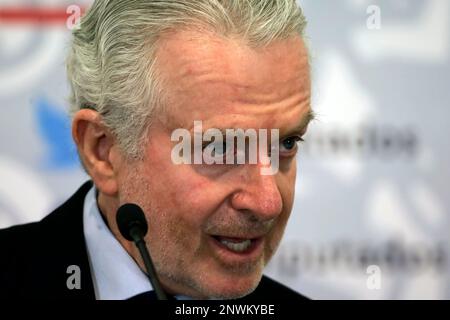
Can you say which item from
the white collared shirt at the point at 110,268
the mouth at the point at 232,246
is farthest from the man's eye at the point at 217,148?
the white collared shirt at the point at 110,268

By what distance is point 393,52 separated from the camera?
1.94 metres

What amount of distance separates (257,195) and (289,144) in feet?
0.39

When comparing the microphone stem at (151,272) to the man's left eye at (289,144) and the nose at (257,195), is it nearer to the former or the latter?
the nose at (257,195)

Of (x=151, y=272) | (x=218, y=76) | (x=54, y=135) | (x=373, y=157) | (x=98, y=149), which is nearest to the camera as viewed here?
(x=151, y=272)

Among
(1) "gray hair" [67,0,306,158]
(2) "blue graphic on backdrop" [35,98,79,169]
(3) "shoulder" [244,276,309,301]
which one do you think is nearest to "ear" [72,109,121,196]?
(1) "gray hair" [67,0,306,158]

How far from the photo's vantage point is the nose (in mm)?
1183

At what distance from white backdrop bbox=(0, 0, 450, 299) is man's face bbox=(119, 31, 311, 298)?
64 centimetres

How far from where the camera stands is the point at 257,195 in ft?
3.89

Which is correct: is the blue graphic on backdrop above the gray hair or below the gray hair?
below

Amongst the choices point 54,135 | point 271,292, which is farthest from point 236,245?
point 54,135

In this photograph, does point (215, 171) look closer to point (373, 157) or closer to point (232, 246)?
point (232, 246)

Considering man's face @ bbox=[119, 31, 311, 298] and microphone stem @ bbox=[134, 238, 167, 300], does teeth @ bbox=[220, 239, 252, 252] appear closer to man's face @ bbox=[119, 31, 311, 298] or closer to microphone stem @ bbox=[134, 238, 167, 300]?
man's face @ bbox=[119, 31, 311, 298]

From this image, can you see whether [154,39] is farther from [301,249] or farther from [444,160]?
[444,160]
